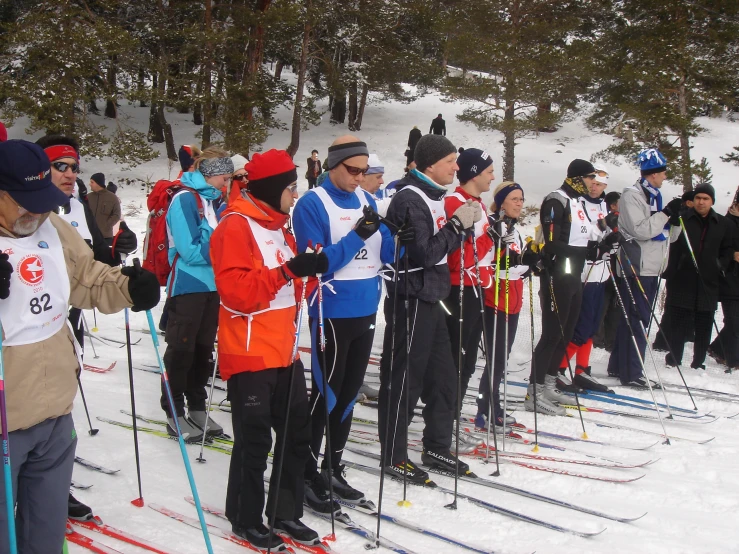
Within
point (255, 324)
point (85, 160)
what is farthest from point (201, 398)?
point (85, 160)

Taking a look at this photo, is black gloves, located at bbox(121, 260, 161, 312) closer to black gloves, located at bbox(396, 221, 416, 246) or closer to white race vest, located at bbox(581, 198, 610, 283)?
black gloves, located at bbox(396, 221, 416, 246)

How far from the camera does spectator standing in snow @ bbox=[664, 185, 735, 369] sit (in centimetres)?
696

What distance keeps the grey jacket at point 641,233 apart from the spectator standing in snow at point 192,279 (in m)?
3.85

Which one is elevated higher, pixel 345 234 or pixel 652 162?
pixel 652 162

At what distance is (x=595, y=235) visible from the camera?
585 cm

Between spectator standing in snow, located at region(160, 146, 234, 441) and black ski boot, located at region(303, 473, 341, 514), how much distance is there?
1.03 m

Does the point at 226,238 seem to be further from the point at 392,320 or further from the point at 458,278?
the point at 458,278

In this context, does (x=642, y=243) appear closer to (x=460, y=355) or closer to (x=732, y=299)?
(x=732, y=299)

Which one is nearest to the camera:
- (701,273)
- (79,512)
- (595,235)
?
(79,512)

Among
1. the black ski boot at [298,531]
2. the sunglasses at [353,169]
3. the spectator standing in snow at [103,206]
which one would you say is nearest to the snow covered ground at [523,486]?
the black ski boot at [298,531]

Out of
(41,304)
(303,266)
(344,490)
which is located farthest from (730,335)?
(41,304)

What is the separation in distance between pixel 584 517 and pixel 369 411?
87.7 inches

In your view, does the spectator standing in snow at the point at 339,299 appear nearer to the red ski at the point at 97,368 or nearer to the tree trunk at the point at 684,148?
the red ski at the point at 97,368

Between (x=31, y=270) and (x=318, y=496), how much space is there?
6.62ft
